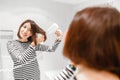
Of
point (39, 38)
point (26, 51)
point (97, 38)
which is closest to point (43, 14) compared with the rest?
point (39, 38)

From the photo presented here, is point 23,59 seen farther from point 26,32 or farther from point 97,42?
point 97,42

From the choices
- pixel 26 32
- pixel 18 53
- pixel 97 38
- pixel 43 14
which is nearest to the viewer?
pixel 97 38

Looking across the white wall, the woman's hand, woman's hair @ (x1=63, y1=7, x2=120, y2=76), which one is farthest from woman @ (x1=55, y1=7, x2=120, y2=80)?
the white wall

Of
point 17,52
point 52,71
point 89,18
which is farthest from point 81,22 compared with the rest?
point 52,71

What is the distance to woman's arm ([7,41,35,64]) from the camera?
4.33 feet

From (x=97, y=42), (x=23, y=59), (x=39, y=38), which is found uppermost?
(x=97, y=42)

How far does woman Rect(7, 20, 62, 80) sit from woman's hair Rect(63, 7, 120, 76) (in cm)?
102

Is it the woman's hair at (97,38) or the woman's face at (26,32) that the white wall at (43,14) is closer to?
the woman's face at (26,32)

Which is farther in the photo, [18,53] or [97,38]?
[18,53]

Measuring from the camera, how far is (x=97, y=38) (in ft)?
1.11

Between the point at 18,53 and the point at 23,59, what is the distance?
0.06 metres

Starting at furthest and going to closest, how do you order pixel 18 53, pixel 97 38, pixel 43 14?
1. pixel 43 14
2. pixel 18 53
3. pixel 97 38

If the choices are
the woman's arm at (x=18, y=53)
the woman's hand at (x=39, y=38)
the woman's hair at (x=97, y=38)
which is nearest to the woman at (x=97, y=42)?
the woman's hair at (x=97, y=38)

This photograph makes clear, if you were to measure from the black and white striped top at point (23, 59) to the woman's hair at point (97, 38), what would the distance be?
1020 mm
